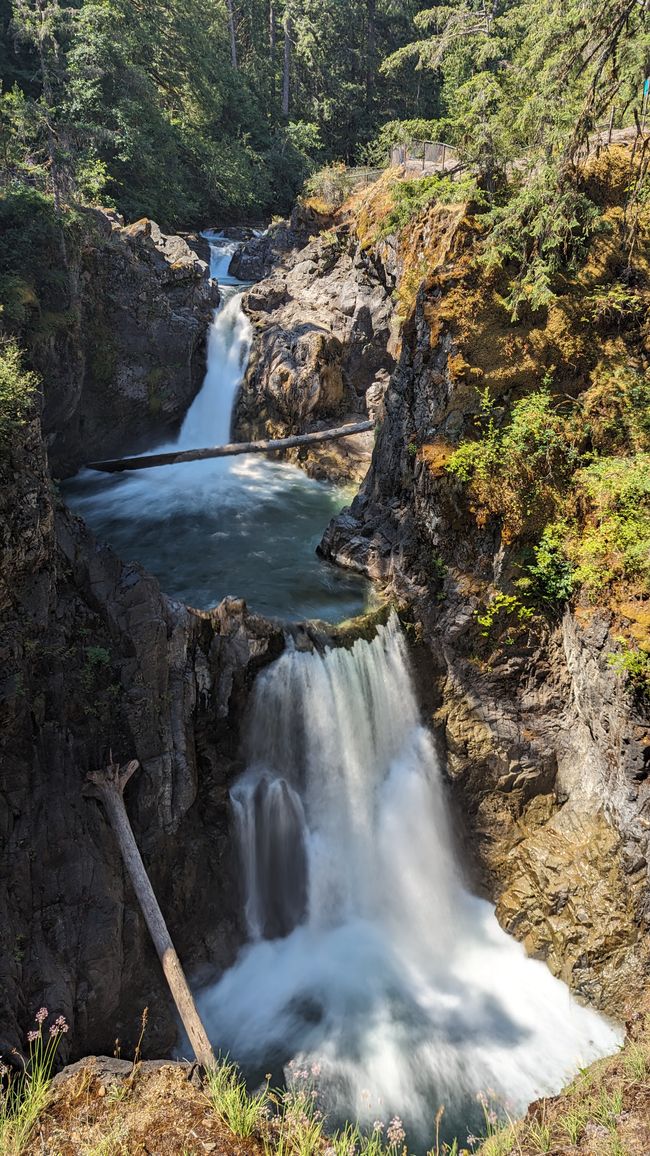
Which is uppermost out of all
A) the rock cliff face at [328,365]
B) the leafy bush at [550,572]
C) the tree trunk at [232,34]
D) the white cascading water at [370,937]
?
the tree trunk at [232,34]

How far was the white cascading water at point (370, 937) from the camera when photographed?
792 centimetres

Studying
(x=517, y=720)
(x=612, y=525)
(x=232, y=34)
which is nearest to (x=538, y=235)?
(x=612, y=525)

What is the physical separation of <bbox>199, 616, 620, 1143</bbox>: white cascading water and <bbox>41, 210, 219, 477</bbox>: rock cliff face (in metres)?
11.1

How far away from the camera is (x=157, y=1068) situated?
4.64 metres

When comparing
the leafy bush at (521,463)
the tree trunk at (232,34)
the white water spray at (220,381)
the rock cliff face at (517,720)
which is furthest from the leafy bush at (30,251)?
the tree trunk at (232,34)

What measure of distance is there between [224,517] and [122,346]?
7.26m

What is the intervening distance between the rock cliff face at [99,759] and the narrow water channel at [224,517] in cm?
232

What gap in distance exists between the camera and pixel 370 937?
32.0 feet

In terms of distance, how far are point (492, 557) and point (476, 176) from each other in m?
6.92

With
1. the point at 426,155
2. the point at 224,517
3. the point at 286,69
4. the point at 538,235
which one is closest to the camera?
the point at 538,235

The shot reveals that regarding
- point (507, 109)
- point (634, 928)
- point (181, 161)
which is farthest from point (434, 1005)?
point (181, 161)

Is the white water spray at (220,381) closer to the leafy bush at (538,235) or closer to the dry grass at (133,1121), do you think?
the leafy bush at (538,235)

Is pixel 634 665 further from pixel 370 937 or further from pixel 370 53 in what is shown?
pixel 370 53

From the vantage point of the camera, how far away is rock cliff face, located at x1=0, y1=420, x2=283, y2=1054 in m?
7.10
